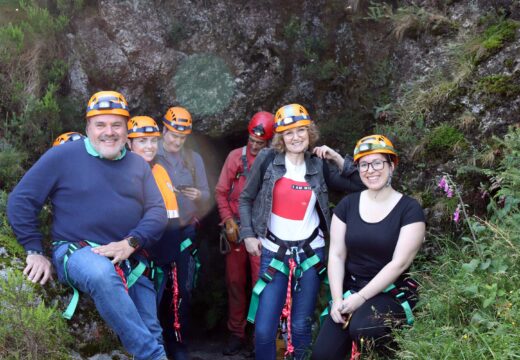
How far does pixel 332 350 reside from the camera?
16.6ft

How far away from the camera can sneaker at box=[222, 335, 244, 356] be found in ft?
25.2

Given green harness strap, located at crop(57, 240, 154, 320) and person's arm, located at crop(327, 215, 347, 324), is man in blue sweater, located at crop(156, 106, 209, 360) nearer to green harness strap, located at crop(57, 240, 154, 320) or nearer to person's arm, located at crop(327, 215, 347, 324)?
green harness strap, located at crop(57, 240, 154, 320)

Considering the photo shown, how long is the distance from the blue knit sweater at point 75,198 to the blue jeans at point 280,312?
1513mm

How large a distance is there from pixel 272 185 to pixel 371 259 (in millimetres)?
1354

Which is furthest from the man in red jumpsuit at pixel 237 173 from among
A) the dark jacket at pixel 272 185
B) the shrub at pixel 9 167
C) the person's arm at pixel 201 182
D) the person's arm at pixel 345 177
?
the shrub at pixel 9 167

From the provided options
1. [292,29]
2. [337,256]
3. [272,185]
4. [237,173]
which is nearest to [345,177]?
[272,185]

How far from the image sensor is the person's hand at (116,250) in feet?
15.5

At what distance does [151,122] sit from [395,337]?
12.0 ft

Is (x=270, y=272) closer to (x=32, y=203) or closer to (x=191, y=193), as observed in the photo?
(x=191, y=193)

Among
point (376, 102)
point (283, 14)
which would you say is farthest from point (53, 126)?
point (376, 102)

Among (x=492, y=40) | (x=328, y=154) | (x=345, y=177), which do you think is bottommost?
(x=345, y=177)

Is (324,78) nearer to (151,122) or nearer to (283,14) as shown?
(283,14)

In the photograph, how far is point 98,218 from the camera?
192 inches

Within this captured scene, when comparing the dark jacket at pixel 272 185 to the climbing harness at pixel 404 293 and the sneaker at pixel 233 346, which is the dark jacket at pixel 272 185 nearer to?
the climbing harness at pixel 404 293
